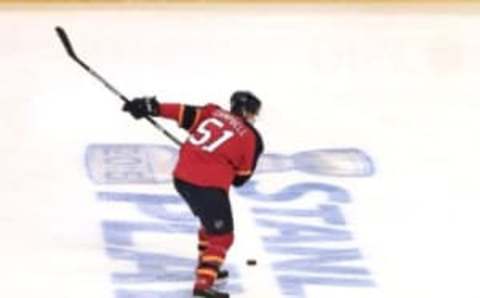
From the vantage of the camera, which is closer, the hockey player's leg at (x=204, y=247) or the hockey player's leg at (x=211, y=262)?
the hockey player's leg at (x=211, y=262)

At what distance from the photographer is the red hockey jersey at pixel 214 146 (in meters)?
5.00

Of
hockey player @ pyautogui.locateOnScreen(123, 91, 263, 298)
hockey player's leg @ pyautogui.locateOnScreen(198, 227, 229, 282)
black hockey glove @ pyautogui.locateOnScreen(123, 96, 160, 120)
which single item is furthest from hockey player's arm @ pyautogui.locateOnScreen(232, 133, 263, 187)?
black hockey glove @ pyautogui.locateOnScreen(123, 96, 160, 120)

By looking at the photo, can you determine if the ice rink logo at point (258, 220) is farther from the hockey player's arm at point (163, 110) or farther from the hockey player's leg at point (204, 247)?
the hockey player's arm at point (163, 110)

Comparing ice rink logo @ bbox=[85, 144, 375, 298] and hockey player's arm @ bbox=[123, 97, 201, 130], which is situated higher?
hockey player's arm @ bbox=[123, 97, 201, 130]

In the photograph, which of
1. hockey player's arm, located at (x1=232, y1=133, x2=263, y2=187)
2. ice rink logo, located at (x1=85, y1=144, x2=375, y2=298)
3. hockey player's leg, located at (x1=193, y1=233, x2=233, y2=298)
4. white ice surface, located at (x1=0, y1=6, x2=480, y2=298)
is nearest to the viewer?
hockey player's leg, located at (x1=193, y1=233, x2=233, y2=298)

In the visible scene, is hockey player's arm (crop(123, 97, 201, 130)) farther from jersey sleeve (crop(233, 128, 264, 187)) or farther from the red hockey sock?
the red hockey sock

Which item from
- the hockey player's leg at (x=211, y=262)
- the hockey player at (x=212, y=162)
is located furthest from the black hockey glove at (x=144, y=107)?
the hockey player's leg at (x=211, y=262)

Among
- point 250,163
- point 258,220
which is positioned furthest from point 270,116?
point 250,163

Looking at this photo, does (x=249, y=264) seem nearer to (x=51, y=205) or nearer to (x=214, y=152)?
(x=214, y=152)

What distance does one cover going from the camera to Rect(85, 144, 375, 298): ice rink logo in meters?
5.18

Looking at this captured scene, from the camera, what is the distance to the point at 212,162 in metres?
5.01

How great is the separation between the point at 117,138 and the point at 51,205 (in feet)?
2.20

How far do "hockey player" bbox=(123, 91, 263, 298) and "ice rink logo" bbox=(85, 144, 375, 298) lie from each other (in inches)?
7.5

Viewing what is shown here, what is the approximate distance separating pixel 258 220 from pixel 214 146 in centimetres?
72
